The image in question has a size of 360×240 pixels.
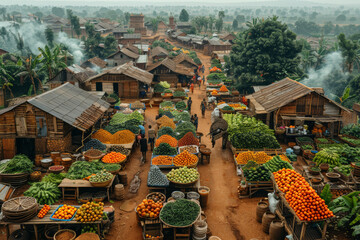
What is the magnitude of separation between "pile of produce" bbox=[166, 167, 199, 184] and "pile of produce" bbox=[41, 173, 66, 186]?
4839 millimetres

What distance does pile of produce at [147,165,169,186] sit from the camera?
1268 centimetres

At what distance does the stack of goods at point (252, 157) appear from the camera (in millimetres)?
15176

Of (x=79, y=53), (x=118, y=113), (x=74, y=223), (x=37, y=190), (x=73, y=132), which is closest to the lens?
(x=74, y=223)

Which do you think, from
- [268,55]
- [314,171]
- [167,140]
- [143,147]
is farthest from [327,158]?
[268,55]

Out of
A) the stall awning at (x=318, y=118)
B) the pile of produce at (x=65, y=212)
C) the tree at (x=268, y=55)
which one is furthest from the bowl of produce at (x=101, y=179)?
the tree at (x=268, y=55)

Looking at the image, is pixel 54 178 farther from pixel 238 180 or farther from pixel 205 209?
pixel 238 180

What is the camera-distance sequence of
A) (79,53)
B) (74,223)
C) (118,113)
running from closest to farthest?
1. (74,223)
2. (118,113)
3. (79,53)

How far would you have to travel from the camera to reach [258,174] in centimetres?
1338

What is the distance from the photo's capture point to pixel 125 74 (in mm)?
29359

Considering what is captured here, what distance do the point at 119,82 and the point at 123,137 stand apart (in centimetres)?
1359

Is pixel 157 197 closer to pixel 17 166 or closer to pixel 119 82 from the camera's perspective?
pixel 17 166

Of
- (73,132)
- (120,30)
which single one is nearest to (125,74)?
(73,132)

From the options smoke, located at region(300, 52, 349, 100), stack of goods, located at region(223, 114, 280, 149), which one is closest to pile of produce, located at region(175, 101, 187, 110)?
stack of goods, located at region(223, 114, 280, 149)

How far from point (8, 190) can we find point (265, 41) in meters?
25.8
